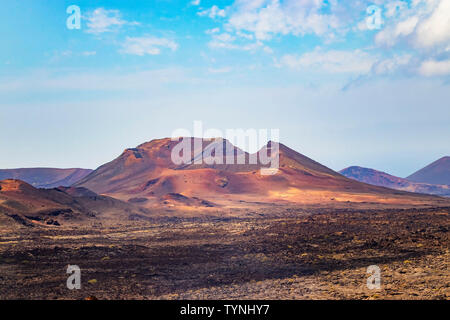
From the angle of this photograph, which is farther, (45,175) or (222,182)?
(45,175)

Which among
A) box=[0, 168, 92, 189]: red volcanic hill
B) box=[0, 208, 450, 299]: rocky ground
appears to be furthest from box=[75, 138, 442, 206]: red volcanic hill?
box=[0, 168, 92, 189]: red volcanic hill

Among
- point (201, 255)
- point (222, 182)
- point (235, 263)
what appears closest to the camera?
point (235, 263)

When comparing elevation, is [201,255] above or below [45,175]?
below

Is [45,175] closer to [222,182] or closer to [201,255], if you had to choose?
[222,182]

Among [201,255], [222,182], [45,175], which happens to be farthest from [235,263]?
[45,175]

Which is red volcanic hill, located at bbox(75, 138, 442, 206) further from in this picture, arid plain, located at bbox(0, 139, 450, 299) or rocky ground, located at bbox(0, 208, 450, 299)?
rocky ground, located at bbox(0, 208, 450, 299)

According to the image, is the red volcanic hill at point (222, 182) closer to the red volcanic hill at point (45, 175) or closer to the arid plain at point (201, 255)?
the arid plain at point (201, 255)

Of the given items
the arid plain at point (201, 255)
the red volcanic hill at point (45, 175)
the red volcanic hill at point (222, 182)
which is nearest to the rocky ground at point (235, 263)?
the arid plain at point (201, 255)
